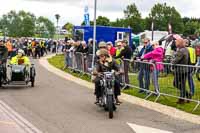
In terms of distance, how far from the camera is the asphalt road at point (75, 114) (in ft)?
34.4

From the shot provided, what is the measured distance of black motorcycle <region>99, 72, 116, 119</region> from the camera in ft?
38.8

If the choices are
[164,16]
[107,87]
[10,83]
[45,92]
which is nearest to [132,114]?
[107,87]

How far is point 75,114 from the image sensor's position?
12312 millimetres

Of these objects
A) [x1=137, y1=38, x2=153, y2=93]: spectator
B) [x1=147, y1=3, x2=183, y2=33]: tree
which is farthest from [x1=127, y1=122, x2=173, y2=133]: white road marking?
[x1=147, y1=3, x2=183, y2=33]: tree

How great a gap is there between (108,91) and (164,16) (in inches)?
3043

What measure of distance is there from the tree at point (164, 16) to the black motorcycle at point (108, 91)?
245 feet

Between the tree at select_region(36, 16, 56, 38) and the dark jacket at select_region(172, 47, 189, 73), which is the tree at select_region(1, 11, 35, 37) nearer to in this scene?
the tree at select_region(36, 16, 56, 38)

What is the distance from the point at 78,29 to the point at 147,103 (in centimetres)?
2077

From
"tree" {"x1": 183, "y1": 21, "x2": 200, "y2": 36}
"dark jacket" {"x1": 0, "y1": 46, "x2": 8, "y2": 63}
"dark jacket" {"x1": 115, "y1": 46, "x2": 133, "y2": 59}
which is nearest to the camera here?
"dark jacket" {"x1": 115, "y1": 46, "x2": 133, "y2": 59}

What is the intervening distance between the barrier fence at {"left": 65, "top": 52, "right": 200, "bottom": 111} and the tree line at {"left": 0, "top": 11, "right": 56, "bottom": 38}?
261 feet

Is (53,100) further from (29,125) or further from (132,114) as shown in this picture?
(29,125)

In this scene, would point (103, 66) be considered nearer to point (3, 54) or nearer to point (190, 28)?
point (3, 54)

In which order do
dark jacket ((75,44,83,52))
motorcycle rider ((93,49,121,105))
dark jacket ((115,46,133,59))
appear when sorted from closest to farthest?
motorcycle rider ((93,49,121,105)), dark jacket ((115,46,133,59)), dark jacket ((75,44,83,52))

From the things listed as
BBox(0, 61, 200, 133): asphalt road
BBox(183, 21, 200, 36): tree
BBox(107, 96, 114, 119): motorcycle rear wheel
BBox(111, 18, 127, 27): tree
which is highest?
BBox(111, 18, 127, 27): tree
